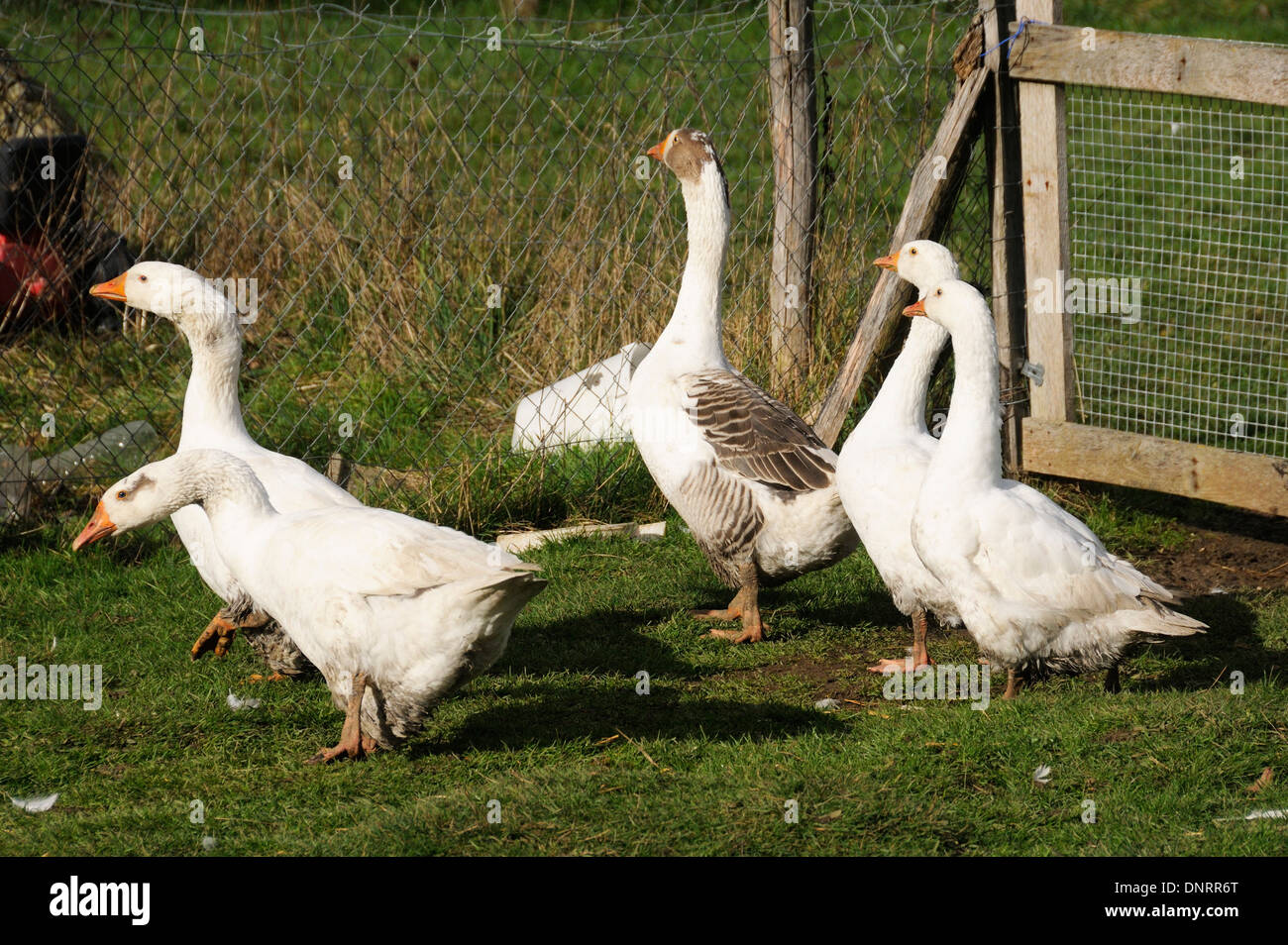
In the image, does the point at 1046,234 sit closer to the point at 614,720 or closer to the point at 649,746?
the point at 614,720

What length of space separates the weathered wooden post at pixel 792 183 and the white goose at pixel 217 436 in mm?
2932

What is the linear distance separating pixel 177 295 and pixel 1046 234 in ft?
13.8

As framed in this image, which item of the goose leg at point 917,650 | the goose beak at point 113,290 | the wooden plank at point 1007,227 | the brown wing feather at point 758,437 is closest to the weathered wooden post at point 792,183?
the wooden plank at point 1007,227

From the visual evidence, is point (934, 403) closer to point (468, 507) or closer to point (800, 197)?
point (800, 197)

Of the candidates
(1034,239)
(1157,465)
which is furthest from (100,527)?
(1157,465)

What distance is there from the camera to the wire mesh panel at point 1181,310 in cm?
693

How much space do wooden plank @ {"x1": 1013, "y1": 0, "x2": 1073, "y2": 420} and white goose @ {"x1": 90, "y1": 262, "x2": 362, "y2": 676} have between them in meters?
3.69

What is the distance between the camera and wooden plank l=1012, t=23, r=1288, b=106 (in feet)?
19.1

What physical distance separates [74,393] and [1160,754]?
647 cm

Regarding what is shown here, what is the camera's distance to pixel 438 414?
805cm

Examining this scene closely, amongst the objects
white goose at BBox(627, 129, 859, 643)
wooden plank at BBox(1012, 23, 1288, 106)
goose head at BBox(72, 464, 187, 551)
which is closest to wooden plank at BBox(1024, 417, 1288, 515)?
wooden plank at BBox(1012, 23, 1288, 106)

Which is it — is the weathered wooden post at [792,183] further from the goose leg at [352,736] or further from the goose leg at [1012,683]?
the goose leg at [352,736]

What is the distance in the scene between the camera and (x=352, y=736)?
4391mm

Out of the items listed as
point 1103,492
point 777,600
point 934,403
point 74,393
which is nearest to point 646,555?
point 777,600
